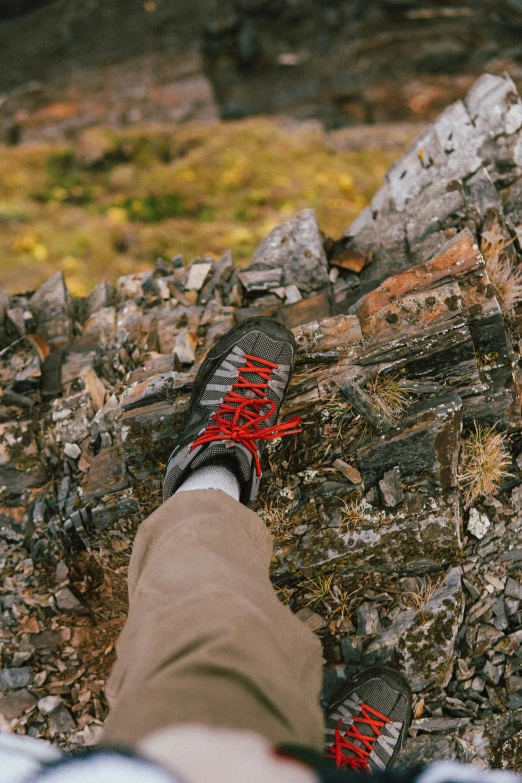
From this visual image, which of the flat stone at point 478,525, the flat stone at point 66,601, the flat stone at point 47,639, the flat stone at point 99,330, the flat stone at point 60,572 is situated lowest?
the flat stone at point 47,639

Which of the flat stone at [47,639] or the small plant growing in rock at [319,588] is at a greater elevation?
the small plant growing in rock at [319,588]

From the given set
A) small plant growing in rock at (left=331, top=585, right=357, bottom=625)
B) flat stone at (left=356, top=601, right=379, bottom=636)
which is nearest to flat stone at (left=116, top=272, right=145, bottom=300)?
small plant growing in rock at (left=331, top=585, right=357, bottom=625)

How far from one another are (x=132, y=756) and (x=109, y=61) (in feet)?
31.4

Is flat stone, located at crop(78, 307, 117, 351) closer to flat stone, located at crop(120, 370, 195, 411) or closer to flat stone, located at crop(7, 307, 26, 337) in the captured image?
flat stone, located at crop(7, 307, 26, 337)

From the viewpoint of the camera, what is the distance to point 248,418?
291cm

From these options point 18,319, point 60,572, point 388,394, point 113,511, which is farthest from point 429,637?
point 18,319

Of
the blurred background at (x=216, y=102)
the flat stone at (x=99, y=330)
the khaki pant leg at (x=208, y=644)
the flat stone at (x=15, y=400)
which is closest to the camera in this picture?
the khaki pant leg at (x=208, y=644)

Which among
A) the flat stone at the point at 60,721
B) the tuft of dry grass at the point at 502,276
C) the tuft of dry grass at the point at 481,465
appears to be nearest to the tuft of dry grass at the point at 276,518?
the tuft of dry grass at the point at 481,465

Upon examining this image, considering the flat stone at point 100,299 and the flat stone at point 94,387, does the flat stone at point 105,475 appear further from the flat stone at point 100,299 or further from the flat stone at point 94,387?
the flat stone at point 100,299

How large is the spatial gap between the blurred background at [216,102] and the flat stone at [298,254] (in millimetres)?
2225

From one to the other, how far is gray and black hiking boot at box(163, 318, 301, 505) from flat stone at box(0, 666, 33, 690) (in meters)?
1.44

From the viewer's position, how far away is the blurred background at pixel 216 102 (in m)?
6.49

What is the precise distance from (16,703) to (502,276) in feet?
12.4

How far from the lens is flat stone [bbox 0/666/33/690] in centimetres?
302
